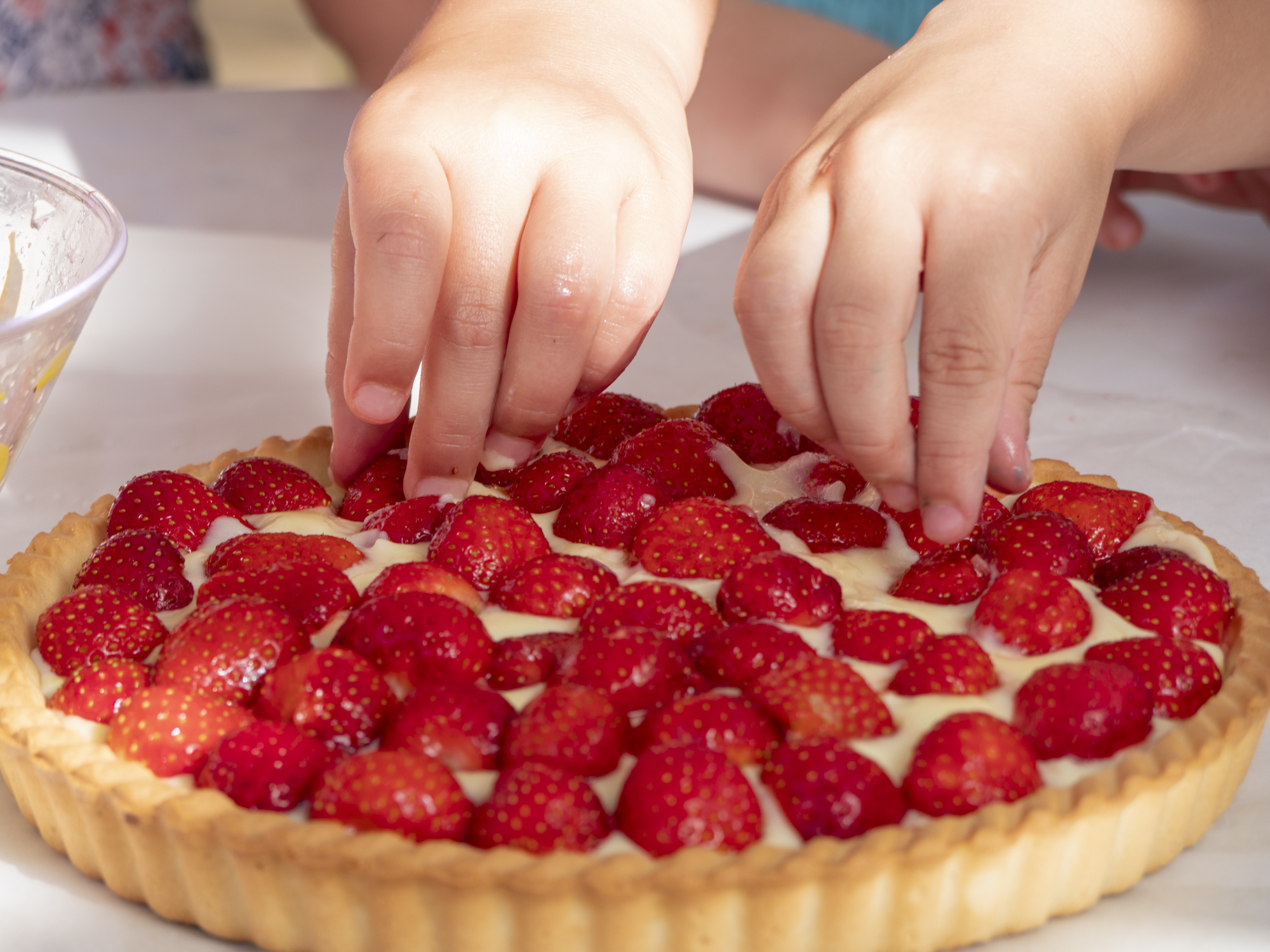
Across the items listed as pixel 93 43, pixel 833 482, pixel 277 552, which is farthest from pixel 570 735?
pixel 93 43

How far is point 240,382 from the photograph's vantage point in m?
1.94

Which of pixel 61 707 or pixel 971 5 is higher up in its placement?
pixel 971 5

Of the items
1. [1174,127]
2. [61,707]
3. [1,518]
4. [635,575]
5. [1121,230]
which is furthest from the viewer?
[1121,230]

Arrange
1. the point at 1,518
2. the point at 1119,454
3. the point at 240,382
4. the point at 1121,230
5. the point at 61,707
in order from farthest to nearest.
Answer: the point at 1121,230 → the point at 240,382 → the point at 1119,454 → the point at 1,518 → the point at 61,707

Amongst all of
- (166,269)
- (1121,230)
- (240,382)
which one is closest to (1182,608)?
(1121,230)

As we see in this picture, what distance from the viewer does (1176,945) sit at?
96 cm

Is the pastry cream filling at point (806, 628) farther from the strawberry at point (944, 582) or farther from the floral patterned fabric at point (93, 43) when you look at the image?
Result: the floral patterned fabric at point (93, 43)

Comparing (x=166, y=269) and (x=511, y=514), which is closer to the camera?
(x=511, y=514)

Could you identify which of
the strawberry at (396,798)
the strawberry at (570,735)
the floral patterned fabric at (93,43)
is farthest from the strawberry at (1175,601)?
the floral patterned fabric at (93,43)

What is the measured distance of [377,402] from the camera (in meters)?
1.25

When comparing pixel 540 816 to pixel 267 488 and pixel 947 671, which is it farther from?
pixel 267 488

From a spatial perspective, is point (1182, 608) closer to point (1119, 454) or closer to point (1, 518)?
point (1119, 454)

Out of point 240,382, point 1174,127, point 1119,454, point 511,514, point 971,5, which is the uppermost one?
point 971,5

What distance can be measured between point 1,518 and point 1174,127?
A: 136cm
